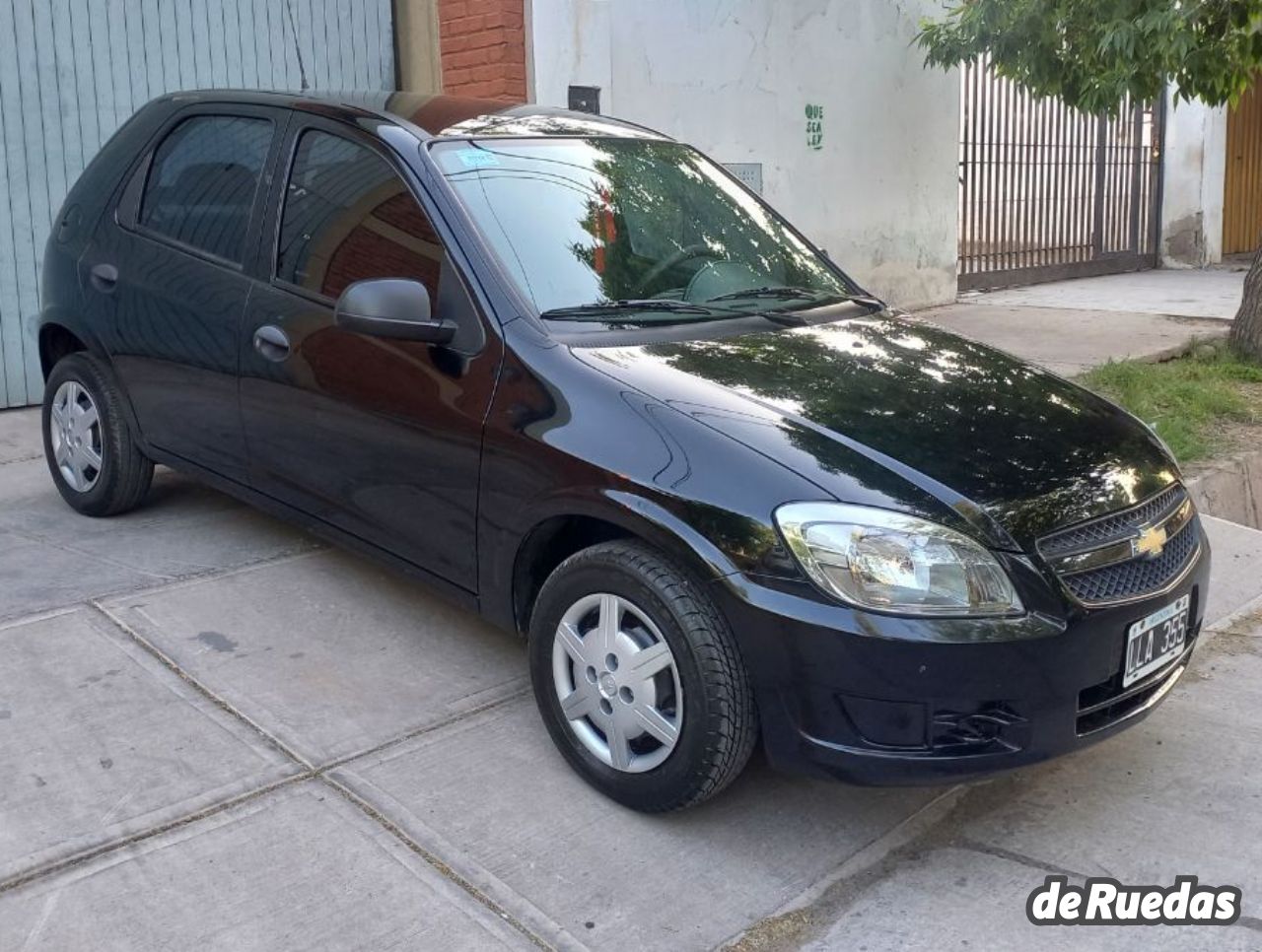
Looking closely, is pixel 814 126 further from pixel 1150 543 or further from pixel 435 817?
pixel 435 817

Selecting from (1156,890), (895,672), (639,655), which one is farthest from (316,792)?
(1156,890)

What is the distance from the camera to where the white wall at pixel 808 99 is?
28.6 ft

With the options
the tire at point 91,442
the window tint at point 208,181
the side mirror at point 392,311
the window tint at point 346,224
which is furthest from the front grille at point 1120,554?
the tire at point 91,442

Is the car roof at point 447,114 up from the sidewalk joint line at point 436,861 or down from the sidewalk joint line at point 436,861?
up

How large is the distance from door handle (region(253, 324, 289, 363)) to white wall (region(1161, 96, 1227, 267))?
14.3 metres

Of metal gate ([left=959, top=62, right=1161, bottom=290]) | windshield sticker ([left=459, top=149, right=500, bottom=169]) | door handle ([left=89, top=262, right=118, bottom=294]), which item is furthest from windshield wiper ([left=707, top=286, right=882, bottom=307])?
metal gate ([left=959, top=62, right=1161, bottom=290])

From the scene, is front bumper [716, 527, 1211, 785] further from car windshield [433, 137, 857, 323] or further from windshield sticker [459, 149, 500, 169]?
windshield sticker [459, 149, 500, 169]

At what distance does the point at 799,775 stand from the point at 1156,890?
35.3 inches

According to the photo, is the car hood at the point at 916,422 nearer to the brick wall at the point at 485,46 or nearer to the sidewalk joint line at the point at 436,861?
the sidewalk joint line at the point at 436,861

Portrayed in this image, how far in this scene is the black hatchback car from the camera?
301 cm

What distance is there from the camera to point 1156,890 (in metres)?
3.17

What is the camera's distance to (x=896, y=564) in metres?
2.99

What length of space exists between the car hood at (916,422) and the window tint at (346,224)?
74 centimetres

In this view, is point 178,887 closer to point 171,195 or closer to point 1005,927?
point 1005,927
